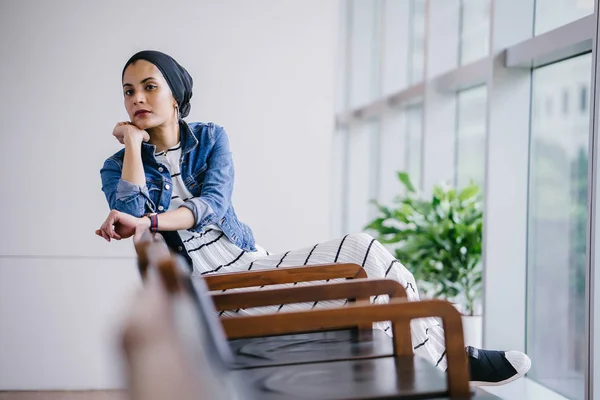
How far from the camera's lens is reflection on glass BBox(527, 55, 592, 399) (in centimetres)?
288

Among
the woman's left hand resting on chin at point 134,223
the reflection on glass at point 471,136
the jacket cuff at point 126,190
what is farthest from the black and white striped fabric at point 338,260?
the reflection on glass at point 471,136

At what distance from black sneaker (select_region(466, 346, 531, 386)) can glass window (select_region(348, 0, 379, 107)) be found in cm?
433

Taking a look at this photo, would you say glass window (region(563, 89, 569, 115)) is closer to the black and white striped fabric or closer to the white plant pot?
the white plant pot

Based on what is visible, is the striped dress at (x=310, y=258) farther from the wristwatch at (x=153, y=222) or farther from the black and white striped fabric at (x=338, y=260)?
the wristwatch at (x=153, y=222)

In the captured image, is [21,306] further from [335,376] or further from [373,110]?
[373,110]

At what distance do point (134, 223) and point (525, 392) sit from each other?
5.90 ft

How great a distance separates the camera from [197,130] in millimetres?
2480

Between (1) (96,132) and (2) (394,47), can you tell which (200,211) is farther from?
(2) (394,47)

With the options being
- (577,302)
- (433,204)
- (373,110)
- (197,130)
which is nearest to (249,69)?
(197,130)

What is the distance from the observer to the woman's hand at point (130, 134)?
2.30 m

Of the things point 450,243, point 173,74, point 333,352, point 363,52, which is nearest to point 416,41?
point 363,52

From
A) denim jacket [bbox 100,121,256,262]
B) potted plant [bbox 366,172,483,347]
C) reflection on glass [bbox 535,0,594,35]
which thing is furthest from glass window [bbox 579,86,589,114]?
denim jacket [bbox 100,121,256,262]

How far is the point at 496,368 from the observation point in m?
1.97

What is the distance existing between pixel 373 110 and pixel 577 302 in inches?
124
